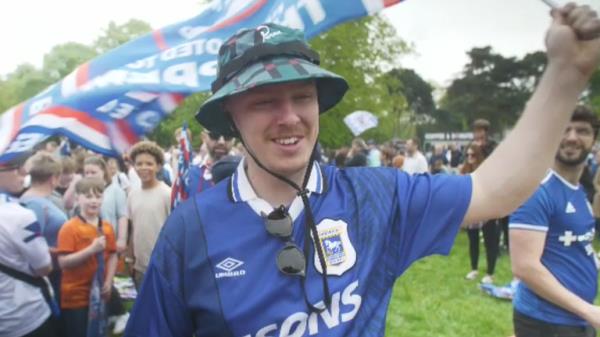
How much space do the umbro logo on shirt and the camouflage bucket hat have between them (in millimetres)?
455

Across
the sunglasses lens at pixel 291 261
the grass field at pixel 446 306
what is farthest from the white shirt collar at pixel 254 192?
the grass field at pixel 446 306

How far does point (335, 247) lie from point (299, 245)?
104 mm

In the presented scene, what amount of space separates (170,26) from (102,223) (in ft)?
6.52

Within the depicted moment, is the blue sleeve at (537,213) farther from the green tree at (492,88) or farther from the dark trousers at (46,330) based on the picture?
the green tree at (492,88)

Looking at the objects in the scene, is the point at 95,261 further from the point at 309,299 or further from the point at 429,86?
the point at 429,86

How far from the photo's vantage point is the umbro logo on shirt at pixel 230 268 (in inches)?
60.5

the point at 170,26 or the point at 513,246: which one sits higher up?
the point at 170,26

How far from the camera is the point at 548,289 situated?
9.32 ft

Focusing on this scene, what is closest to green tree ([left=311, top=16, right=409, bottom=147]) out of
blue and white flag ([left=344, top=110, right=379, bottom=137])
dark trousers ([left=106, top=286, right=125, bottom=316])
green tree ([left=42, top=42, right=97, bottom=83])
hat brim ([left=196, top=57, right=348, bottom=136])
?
blue and white flag ([left=344, top=110, right=379, bottom=137])

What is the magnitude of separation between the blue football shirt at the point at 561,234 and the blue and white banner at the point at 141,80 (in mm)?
1306

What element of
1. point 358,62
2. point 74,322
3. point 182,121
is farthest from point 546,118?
point 358,62

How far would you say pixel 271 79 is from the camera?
4.89 ft

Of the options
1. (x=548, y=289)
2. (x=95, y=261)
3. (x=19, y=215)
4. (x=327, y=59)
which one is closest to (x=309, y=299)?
(x=548, y=289)

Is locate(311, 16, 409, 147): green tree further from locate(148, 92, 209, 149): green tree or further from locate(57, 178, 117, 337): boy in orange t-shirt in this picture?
locate(57, 178, 117, 337): boy in orange t-shirt
